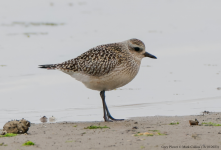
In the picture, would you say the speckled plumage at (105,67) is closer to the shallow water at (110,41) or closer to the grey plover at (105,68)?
the grey plover at (105,68)

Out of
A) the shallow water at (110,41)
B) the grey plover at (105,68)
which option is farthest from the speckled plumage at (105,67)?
the shallow water at (110,41)

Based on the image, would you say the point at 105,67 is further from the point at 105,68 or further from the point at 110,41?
the point at 110,41

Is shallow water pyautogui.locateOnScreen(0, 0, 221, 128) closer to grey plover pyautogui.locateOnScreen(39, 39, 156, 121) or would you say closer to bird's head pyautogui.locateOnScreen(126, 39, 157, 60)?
Answer: grey plover pyautogui.locateOnScreen(39, 39, 156, 121)

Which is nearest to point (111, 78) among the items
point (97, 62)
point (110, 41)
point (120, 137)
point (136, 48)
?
point (97, 62)

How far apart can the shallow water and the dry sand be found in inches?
50.5

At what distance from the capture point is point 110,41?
14.9 metres

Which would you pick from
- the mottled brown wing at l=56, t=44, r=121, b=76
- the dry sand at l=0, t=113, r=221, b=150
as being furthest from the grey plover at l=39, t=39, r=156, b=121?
the dry sand at l=0, t=113, r=221, b=150

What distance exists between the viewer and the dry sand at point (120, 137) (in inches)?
217

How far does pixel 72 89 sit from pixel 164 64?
11.0ft

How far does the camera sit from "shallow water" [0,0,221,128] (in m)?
9.38

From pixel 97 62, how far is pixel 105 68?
21 cm

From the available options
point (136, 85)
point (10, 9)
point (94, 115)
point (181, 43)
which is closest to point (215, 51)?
point (181, 43)

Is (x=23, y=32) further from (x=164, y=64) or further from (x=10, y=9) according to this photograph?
(x=164, y=64)

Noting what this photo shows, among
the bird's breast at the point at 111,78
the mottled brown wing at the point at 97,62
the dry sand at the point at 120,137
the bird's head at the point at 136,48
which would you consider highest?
the bird's head at the point at 136,48
